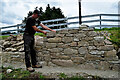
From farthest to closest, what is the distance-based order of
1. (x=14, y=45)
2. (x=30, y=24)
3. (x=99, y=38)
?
1. (x=14, y=45)
2. (x=99, y=38)
3. (x=30, y=24)

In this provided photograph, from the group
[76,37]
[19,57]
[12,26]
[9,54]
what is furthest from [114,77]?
[12,26]

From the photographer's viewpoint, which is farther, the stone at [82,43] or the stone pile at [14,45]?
the stone pile at [14,45]

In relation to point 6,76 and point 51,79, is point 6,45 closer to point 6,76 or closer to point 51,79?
point 6,76

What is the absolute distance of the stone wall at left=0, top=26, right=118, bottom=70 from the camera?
3885 mm

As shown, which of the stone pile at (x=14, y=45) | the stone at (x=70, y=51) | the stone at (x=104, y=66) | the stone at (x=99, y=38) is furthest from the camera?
the stone pile at (x=14, y=45)

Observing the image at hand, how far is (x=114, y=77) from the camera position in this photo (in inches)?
126

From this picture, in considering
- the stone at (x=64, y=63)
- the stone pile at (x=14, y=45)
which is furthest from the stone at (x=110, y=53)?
the stone pile at (x=14, y=45)

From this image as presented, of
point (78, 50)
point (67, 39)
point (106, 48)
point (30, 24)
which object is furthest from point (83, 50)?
point (30, 24)

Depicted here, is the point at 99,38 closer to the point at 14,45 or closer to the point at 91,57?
the point at 91,57

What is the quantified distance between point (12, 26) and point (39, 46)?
522 cm

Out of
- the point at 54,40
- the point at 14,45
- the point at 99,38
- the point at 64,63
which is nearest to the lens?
the point at 99,38

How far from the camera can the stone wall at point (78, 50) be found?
3.88 metres

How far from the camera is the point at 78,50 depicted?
4047mm

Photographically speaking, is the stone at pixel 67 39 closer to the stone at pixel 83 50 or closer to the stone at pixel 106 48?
the stone at pixel 83 50
